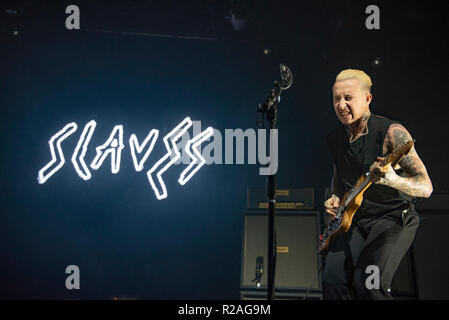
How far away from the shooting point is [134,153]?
472 centimetres

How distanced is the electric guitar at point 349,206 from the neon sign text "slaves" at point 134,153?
1816 mm

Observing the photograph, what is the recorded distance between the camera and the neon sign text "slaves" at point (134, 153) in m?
4.61

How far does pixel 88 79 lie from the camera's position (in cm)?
504

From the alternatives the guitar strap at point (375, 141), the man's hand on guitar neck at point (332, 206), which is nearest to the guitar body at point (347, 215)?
the man's hand on guitar neck at point (332, 206)

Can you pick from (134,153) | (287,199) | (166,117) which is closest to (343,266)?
(287,199)

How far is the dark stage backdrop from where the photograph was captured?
4500 mm

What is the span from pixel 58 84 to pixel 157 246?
2.42 metres

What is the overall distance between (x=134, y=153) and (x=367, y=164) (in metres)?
2.69

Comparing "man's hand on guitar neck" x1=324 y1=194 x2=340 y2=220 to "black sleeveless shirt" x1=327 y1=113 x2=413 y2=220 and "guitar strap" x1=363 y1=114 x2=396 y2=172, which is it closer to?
"black sleeveless shirt" x1=327 y1=113 x2=413 y2=220

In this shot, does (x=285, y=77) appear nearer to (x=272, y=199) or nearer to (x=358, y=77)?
(x=272, y=199)

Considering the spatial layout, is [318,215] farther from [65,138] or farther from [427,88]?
[65,138]

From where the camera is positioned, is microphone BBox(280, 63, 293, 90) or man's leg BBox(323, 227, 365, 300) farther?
man's leg BBox(323, 227, 365, 300)

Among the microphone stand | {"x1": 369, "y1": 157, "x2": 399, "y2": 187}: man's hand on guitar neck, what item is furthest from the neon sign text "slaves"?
{"x1": 369, "y1": 157, "x2": 399, "y2": 187}: man's hand on guitar neck
